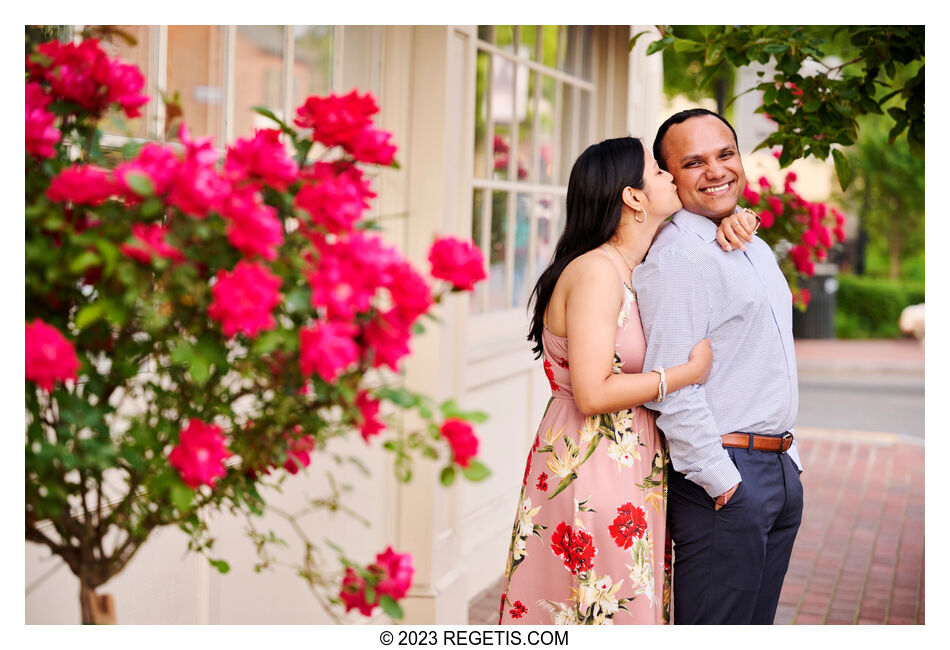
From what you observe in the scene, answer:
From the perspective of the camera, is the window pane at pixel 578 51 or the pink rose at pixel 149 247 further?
the window pane at pixel 578 51

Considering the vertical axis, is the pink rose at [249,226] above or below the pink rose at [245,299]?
above

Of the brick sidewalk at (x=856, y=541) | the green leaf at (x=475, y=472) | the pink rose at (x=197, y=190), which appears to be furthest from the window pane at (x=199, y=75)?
the brick sidewalk at (x=856, y=541)

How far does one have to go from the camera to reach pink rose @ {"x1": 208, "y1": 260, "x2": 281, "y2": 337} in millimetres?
1245

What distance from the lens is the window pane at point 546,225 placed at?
5.13 meters

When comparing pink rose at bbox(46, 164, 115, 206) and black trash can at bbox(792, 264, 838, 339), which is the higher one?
pink rose at bbox(46, 164, 115, 206)

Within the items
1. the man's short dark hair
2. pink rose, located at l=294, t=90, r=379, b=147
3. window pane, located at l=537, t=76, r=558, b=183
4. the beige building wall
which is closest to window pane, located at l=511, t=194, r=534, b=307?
window pane, located at l=537, t=76, r=558, b=183

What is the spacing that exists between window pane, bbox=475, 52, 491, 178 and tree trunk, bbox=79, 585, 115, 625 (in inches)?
116

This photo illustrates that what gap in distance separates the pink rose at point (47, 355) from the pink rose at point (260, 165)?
0.32m

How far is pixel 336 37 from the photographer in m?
3.22

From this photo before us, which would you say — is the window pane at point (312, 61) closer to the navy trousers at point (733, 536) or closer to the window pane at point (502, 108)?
the window pane at point (502, 108)

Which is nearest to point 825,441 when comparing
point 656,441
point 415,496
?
point 415,496

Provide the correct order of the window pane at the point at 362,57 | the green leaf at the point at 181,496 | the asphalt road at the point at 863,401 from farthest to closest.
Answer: the asphalt road at the point at 863,401, the window pane at the point at 362,57, the green leaf at the point at 181,496

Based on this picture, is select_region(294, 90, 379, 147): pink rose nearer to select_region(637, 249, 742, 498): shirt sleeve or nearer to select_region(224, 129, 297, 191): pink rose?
select_region(224, 129, 297, 191): pink rose
